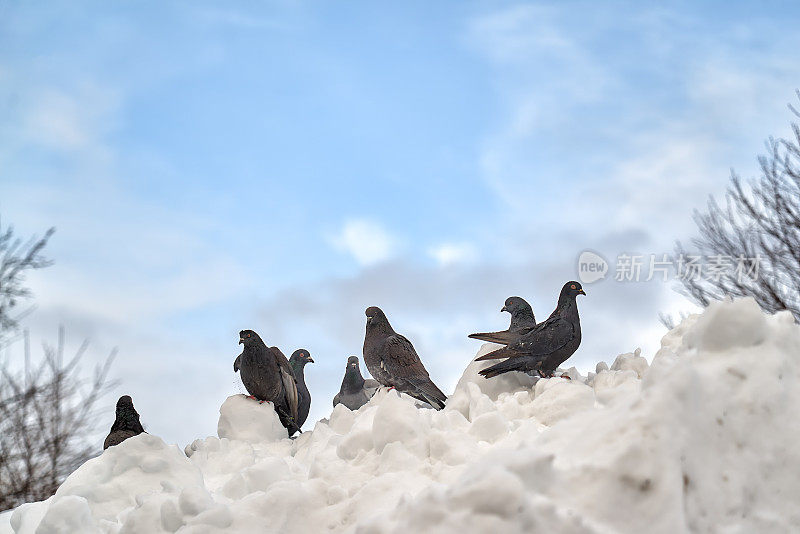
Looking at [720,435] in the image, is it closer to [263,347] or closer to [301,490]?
[301,490]

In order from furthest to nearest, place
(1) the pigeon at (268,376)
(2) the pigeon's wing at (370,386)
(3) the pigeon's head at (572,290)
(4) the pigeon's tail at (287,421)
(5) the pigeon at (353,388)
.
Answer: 1. (2) the pigeon's wing at (370,386)
2. (5) the pigeon at (353,388)
3. (4) the pigeon's tail at (287,421)
4. (1) the pigeon at (268,376)
5. (3) the pigeon's head at (572,290)

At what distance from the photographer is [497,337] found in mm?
5902

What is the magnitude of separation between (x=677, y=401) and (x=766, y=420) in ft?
1.84

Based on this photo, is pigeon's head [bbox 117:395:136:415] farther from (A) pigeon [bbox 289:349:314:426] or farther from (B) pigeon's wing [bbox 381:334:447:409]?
(B) pigeon's wing [bbox 381:334:447:409]

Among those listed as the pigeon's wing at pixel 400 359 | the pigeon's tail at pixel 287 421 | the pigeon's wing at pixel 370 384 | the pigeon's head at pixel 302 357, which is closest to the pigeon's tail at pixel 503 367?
the pigeon's wing at pixel 400 359

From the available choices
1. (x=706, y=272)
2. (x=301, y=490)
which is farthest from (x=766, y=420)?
(x=706, y=272)

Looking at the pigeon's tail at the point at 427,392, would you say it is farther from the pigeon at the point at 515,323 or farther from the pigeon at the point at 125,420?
the pigeon at the point at 125,420

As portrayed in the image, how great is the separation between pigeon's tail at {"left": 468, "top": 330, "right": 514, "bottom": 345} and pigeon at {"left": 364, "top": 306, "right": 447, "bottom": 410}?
64 cm

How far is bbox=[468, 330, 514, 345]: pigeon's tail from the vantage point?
5.84 m

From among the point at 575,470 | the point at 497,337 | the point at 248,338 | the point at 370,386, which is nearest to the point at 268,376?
the point at 248,338

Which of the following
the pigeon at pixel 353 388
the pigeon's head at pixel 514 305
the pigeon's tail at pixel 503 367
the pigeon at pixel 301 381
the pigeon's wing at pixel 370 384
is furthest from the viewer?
the pigeon's wing at pixel 370 384

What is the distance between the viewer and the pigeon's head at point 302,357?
795 cm

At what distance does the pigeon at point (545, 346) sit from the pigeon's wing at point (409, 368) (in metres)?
0.62

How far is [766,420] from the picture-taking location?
2684mm
